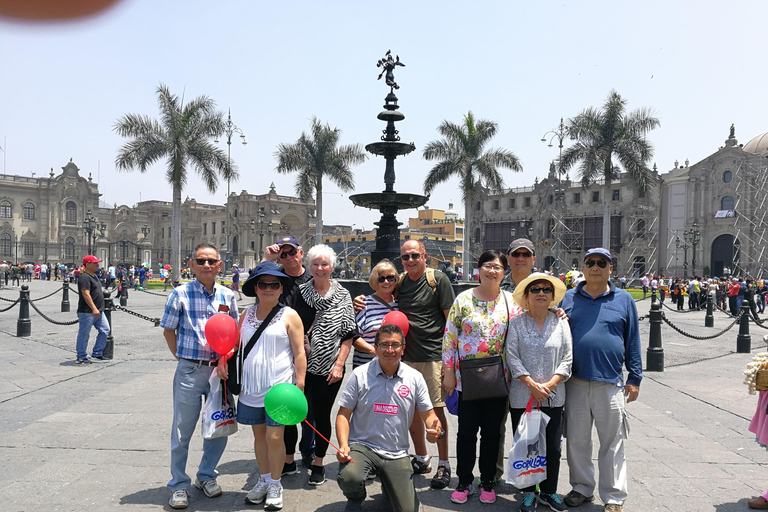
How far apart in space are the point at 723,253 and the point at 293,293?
173ft

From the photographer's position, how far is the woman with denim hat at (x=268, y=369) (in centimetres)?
368

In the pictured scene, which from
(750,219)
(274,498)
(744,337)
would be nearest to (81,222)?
(750,219)

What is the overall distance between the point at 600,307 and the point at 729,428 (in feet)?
10.4

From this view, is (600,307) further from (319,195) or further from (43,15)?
(319,195)

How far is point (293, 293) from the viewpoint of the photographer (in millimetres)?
4301

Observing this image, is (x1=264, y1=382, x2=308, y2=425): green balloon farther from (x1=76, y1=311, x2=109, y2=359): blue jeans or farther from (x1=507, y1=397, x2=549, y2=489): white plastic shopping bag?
(x1=76, y1=311, x2=109, y2=359): blue jeans

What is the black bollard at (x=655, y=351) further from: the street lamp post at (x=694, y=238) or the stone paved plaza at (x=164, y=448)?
the street lamp post at (x=694, y=238)

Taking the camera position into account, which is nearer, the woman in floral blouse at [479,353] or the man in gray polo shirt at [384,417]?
the man in gray polo shirt at [384,417]

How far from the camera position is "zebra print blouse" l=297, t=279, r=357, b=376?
4.07 m

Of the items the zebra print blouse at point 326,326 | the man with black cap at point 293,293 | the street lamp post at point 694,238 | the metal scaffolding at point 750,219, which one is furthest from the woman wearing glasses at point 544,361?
the metal scaffolding at point 750,219

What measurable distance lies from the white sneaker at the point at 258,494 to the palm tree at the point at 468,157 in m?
26.1

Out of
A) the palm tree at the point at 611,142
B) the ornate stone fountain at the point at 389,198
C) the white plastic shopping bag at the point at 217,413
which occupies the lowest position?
the white plastic shopping bag at the point at 217,413

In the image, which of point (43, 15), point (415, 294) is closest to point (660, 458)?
point (415, 294)

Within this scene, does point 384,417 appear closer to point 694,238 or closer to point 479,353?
point 479,353
